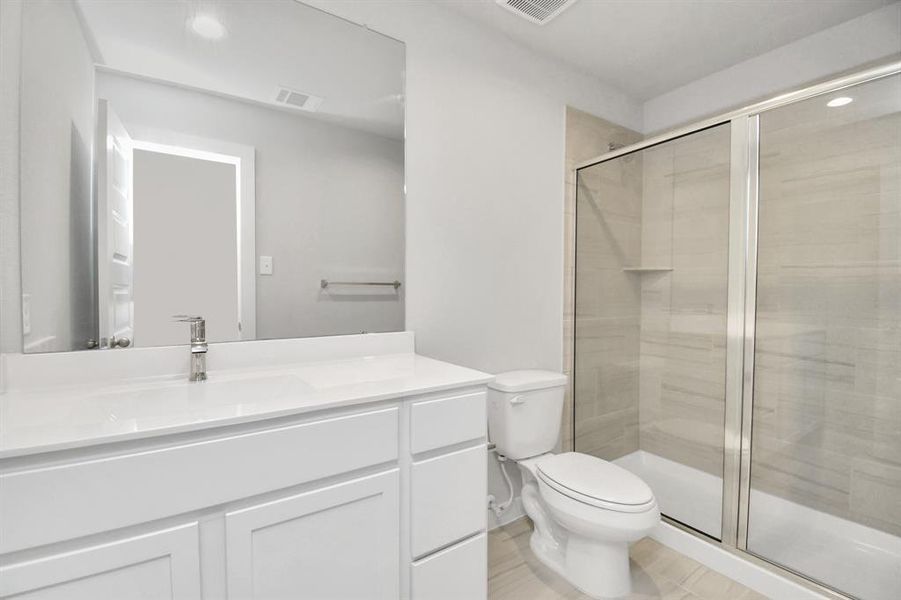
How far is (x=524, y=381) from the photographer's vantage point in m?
1.82

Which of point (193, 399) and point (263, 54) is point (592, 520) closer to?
point (193, 399)

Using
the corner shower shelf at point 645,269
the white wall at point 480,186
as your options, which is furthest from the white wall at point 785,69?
the corner shower shelf at point 645,269

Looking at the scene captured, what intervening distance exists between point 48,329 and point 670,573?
7.66 feet

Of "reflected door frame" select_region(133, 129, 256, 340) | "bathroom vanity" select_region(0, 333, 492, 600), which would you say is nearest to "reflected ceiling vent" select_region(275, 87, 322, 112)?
"reflected door frame" select_region(133, 129, 256, 340)

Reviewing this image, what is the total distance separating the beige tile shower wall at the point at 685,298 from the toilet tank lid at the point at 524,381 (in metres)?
0.79

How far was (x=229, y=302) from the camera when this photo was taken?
136cm

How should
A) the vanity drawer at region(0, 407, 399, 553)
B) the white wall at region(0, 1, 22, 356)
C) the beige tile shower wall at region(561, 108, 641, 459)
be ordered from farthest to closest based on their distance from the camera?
the beige tile shower wall at region(561, 108, 641, 459)
the white wall at region(0, 1, 22, 356)
the vanity drawer at region(0, 407, 399, 553)

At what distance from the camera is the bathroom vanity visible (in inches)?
28.4

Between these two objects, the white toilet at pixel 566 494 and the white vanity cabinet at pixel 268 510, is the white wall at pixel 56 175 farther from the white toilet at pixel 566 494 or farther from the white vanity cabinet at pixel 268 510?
the white toilet at pixel 566 494

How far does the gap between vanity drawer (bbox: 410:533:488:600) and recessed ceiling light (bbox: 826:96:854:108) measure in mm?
2051

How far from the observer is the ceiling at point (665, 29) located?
1.77 m

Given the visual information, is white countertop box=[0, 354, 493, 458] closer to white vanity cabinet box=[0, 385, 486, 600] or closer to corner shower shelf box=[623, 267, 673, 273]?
white vanity cabinet box=[0, 385, 486, 600]

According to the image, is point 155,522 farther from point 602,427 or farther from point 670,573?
point 602,427

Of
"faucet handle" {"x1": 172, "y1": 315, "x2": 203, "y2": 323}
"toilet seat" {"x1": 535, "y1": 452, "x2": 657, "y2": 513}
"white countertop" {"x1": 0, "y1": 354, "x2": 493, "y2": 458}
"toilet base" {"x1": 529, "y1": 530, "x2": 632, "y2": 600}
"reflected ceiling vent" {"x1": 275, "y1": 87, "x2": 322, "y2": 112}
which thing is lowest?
"toilet base" {"x1": 529, "y1": 530, "x2": 632, "y2": 600}
